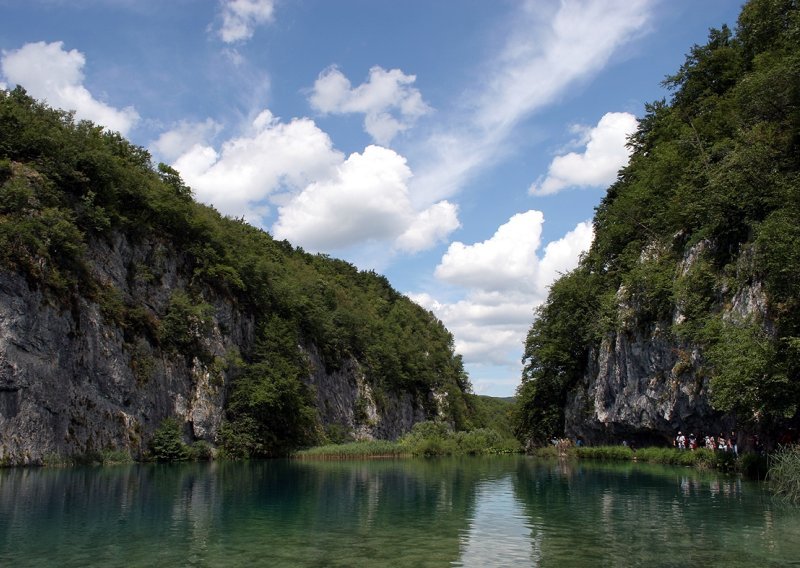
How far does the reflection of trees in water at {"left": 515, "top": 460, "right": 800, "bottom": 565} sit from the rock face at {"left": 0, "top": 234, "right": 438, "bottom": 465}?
26722mm

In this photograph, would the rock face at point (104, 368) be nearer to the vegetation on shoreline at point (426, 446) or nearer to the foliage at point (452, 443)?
the vegetation on shoreline at point (426, 446)

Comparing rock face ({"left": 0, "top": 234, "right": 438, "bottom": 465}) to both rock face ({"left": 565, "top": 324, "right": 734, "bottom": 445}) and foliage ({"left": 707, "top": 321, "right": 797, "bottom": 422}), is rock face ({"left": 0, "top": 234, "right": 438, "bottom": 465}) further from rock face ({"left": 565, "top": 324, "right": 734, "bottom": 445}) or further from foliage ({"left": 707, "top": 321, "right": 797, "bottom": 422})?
foliage ({"left": 707, "top": 321, "right": 797, "bottom": 422})

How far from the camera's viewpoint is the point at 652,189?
47.1 m

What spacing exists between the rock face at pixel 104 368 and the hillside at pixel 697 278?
31537 millimetres

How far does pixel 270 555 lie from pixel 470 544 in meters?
4.36

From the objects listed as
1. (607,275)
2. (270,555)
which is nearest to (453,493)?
(270,555)

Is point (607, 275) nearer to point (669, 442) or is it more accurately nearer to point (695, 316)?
point (669, 442)

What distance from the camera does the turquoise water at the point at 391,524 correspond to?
1204cm

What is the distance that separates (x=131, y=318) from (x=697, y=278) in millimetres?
38587

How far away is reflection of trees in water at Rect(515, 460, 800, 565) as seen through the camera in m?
12.2

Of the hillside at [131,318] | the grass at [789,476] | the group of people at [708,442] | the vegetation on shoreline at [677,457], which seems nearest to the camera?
the grass at [789,476]

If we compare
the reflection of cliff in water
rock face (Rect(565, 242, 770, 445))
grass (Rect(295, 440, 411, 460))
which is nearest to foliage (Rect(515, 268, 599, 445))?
rock face (Rect(565, 242, 770, 445))

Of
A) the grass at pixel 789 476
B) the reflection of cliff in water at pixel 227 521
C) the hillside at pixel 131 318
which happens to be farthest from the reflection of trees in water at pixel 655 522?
the hillside at pixel 131 318

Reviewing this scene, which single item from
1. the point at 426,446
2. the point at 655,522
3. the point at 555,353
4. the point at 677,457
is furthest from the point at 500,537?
the point at 426,446
